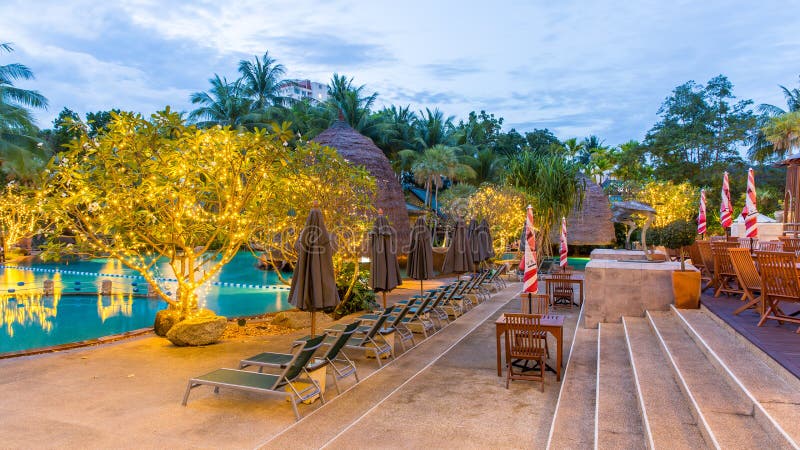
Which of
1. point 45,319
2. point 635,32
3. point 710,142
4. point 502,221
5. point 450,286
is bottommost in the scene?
point 45,319

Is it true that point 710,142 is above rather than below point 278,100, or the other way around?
below

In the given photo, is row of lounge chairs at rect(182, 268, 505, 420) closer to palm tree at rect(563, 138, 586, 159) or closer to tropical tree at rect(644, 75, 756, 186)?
tropical tree at rect(644, 75, 756, 186)

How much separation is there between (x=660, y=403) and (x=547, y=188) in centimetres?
1673

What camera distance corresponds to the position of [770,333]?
524 centimetres

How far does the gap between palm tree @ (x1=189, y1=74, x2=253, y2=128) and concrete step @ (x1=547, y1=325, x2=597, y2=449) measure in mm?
32405

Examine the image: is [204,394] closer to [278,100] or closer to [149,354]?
[149,354]

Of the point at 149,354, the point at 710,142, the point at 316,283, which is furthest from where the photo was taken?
the point at 710,142

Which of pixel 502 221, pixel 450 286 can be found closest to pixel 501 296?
pixel 450 286

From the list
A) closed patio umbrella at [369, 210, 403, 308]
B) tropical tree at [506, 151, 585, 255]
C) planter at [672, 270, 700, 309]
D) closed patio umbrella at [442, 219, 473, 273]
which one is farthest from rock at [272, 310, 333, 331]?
tropical tree at [506, 151, 585, 255]

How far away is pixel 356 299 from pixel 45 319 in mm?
7927

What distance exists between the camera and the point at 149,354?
7.64 metres

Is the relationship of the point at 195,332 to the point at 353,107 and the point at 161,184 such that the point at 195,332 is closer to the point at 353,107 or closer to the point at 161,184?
the point at 161,184

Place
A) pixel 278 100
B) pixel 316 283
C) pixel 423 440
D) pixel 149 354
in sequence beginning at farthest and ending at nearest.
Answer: pixel 278 100 < pixel 149 354 < pixel 316 283 < pixel 423 440

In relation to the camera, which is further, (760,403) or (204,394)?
(204,394)
